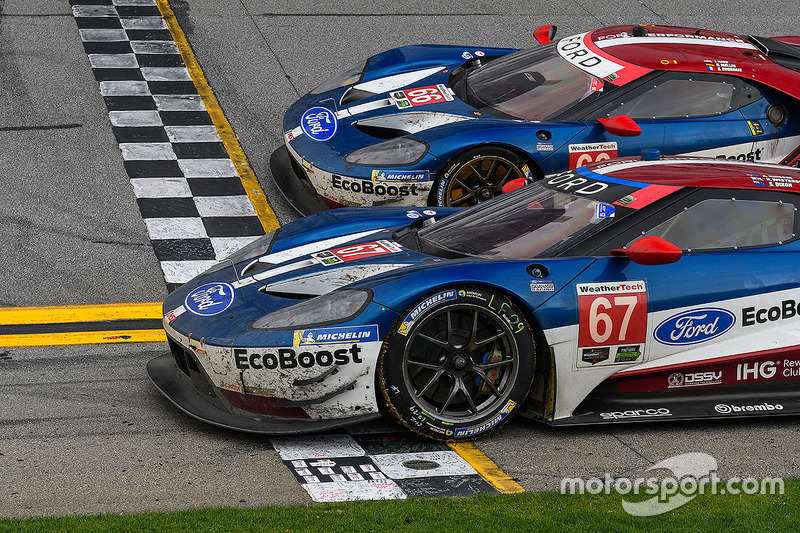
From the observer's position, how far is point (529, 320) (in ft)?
16.1

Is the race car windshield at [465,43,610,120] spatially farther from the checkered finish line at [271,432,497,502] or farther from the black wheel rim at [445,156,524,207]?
the checkered finish line at [271,432,497,502]

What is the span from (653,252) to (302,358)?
5.44ft

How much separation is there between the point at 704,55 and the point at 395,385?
4104mm

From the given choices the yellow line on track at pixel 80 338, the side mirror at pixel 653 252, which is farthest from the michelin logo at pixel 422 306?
the yellow line on track at pixel 80 338

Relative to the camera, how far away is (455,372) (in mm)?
4875

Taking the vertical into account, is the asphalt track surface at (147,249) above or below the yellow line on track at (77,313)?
above

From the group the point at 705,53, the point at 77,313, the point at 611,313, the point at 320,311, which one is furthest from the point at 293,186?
the point at 611,313

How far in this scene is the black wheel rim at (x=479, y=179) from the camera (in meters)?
7.13

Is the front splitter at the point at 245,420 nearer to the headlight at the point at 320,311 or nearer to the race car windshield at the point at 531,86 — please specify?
the headlight at the point at 320,311

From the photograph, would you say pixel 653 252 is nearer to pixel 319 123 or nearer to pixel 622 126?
pixel 622 126

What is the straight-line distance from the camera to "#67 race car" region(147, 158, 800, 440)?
4.77 m

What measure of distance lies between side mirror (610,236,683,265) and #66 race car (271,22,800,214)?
2.04 metres

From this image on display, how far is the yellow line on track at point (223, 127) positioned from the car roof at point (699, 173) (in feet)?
Result: 9.64

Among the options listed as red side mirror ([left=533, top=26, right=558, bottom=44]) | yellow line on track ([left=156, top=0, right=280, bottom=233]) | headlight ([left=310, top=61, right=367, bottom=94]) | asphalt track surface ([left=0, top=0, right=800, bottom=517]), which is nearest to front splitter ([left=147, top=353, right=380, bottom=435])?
asphalt track surface ([left=0, top=0, right=800, bottom=517])
